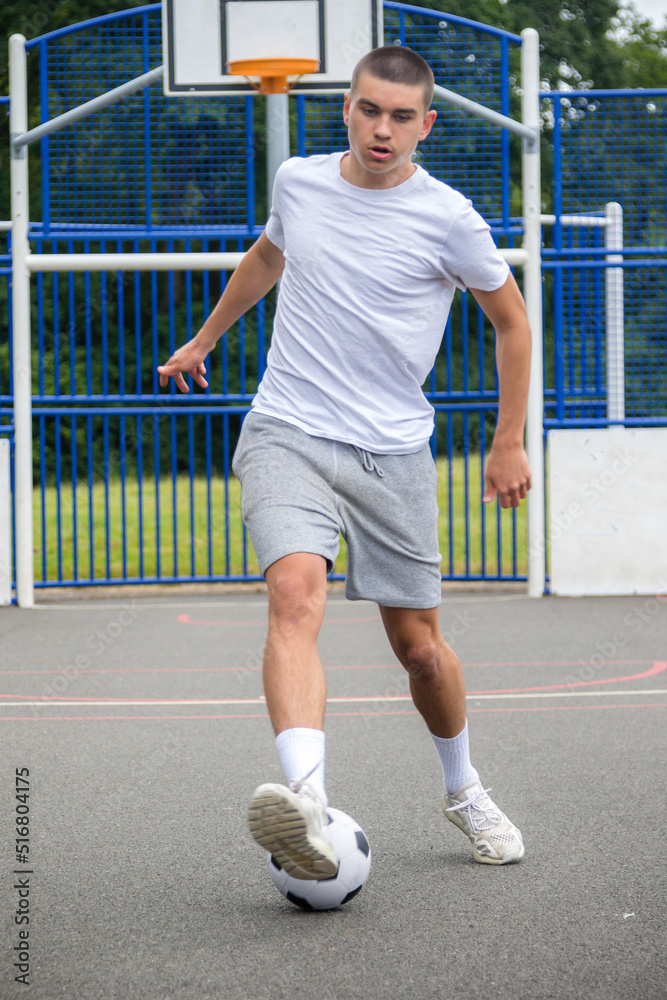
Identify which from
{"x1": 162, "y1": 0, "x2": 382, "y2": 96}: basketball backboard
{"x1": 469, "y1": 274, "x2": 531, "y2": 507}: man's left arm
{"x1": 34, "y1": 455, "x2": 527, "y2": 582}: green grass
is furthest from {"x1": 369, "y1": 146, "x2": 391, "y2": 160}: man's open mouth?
{"x1": 34, "y1": 455, "x2": 527, "y2": 582}: green grass

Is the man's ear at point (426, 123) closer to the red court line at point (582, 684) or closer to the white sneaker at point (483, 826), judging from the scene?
the white sneaker at point (483, 826)

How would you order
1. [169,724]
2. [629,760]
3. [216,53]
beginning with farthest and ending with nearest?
[216,53]
[169,724]
[629,760]

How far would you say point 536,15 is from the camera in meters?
25.9

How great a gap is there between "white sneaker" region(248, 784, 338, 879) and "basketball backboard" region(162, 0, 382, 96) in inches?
264

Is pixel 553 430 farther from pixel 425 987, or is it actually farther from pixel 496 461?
pixel 425 987

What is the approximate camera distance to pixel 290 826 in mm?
2637

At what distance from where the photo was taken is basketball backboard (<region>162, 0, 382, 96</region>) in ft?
28.1

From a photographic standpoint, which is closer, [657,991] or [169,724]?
[657,991]

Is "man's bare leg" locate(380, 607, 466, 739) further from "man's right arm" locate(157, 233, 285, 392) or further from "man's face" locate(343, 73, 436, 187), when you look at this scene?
"man's face" locate(343, 73, 436, 187)

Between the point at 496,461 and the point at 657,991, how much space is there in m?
1.33

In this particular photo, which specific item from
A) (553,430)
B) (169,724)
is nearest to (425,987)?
(169,724)

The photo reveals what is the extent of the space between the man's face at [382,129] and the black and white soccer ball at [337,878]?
1.53 meters

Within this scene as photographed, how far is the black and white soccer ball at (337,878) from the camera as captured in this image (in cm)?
298

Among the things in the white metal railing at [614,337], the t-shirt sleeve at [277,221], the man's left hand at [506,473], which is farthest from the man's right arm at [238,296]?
the white metal railing at [614,337]
